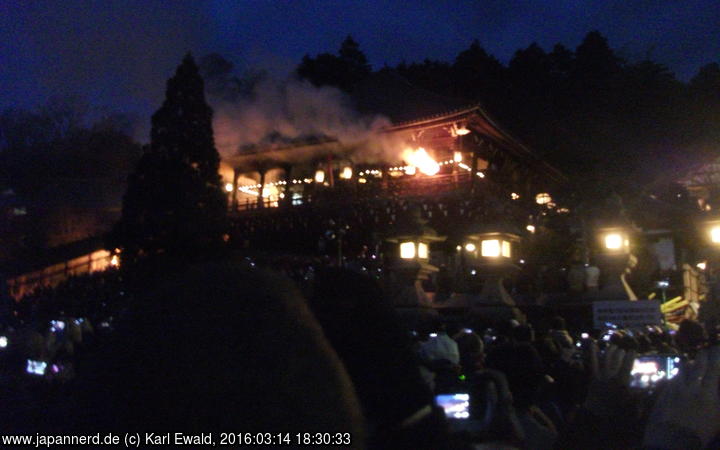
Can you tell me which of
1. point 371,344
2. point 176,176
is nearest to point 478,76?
point 176,176

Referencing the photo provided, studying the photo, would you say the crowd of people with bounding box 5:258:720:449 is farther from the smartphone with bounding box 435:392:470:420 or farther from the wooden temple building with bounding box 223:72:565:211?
the wooden temple building with bounding box 223:72:565:211

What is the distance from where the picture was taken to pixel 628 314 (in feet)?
29.1

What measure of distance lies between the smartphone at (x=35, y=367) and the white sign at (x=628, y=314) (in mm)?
9589

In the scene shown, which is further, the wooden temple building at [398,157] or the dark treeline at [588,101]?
the dark treeline at [588,101]

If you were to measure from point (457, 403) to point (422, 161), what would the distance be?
52.6 ft

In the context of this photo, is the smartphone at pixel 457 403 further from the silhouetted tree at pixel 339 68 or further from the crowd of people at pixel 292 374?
the silhouetted tree at pixel 339 68

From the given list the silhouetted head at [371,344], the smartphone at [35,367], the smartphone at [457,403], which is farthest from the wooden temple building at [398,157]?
the silhouetted head at [371,344]

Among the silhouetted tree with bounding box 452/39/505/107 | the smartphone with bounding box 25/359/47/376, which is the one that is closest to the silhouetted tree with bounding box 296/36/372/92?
the silhouetted tree with bounding box 452/39/505/107

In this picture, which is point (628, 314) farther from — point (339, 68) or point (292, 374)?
point (339, 68)

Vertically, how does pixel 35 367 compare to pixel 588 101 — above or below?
below

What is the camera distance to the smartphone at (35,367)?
1191cm

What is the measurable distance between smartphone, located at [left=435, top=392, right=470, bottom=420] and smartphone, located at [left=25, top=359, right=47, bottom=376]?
10.4 meters

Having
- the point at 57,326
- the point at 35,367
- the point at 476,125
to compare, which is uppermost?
the point at 476,125

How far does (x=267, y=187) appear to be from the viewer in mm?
23641
